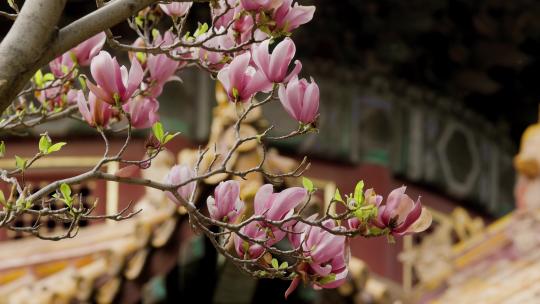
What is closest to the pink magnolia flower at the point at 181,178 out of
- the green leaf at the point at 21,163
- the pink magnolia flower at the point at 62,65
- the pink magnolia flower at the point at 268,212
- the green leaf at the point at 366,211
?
the pink magnolia flower at the point at 268,212

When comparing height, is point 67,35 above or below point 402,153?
above

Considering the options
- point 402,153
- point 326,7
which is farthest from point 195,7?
point 402,153

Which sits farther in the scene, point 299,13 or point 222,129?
point 222,129

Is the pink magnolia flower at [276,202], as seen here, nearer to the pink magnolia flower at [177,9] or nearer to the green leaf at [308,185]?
the green leaf at [308,185]

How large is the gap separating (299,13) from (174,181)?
0.77m

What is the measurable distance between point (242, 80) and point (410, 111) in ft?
35.2

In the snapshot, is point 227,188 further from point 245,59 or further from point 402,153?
point 402,153

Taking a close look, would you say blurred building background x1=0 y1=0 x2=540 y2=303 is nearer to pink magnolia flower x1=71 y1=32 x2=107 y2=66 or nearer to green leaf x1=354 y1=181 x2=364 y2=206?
pink magnolia flower x1=71 y1=32 x2=107 y2=66

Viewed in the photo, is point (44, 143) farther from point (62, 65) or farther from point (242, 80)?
point (62, 65)

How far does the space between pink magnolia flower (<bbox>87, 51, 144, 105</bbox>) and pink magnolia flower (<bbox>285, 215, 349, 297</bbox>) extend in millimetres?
746

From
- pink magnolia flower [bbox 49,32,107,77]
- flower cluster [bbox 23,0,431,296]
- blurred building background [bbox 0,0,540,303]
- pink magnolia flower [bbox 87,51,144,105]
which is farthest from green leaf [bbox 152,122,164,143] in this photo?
blurred building background [bbox 0,0,540,303]

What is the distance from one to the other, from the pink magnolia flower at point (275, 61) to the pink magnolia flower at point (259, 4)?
118 mm

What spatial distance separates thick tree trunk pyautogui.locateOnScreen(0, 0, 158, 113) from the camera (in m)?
5.64

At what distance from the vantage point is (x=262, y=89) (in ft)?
20.0
